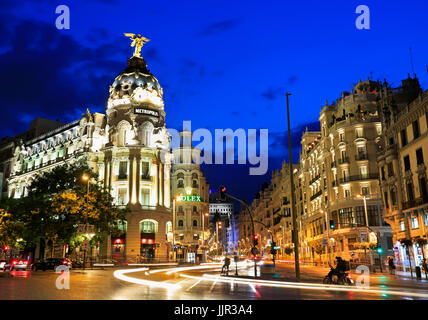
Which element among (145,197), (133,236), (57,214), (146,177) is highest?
(146,177)

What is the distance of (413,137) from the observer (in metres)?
38.5

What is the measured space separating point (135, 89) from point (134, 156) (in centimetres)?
1292

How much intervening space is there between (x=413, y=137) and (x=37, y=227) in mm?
40735

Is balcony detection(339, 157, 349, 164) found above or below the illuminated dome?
below

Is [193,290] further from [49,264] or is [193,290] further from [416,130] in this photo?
[416,130]

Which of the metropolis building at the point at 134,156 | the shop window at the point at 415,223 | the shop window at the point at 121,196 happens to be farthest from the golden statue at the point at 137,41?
the shop window at the point at 415,223

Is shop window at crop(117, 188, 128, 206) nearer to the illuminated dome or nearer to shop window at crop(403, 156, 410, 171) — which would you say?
the illuminated dome

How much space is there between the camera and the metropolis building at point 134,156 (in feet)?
223

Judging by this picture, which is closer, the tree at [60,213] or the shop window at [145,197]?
the tree at [60,213]

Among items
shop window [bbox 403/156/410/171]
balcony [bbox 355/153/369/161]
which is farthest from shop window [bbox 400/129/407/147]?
balcony [bbox 355/153/369/161]

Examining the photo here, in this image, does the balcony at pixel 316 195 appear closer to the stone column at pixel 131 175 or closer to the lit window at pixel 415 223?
the lit window at pixel 415 223

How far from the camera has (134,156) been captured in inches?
2781

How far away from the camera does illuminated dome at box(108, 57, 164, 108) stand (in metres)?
73.6

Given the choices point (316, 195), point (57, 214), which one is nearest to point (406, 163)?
point (316, 195)
